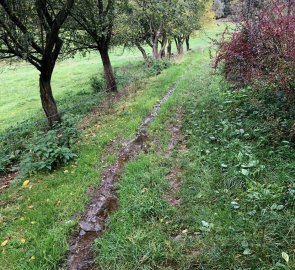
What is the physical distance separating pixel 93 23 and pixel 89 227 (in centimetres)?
1160

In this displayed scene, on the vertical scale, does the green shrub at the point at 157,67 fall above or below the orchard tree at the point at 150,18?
below

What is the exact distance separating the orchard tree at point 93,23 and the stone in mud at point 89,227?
10.9 metres

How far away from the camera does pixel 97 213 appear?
5.52 meters

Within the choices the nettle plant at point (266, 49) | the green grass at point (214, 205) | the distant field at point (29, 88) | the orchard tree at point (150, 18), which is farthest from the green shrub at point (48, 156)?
the orchard tree at point (150, 18)

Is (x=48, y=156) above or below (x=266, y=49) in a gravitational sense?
below

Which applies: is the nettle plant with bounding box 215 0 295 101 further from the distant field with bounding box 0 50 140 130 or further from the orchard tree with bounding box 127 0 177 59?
the distant field with bounding box 0 50 140 130

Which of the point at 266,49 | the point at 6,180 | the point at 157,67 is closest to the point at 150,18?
the point at 157,67

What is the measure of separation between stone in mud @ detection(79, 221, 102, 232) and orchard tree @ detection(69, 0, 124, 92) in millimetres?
10885

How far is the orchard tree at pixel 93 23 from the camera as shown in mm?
13805

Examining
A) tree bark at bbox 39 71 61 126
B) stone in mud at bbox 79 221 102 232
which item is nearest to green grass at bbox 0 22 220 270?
stone in mud at bbox 79 221 102 232

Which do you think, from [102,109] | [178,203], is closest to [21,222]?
[178,203]

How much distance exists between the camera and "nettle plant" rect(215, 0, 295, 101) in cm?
627

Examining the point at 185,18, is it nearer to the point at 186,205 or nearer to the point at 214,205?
the point at 186,205

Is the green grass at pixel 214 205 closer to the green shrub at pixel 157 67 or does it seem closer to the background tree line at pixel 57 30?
the background tree line at pixel 57 30
